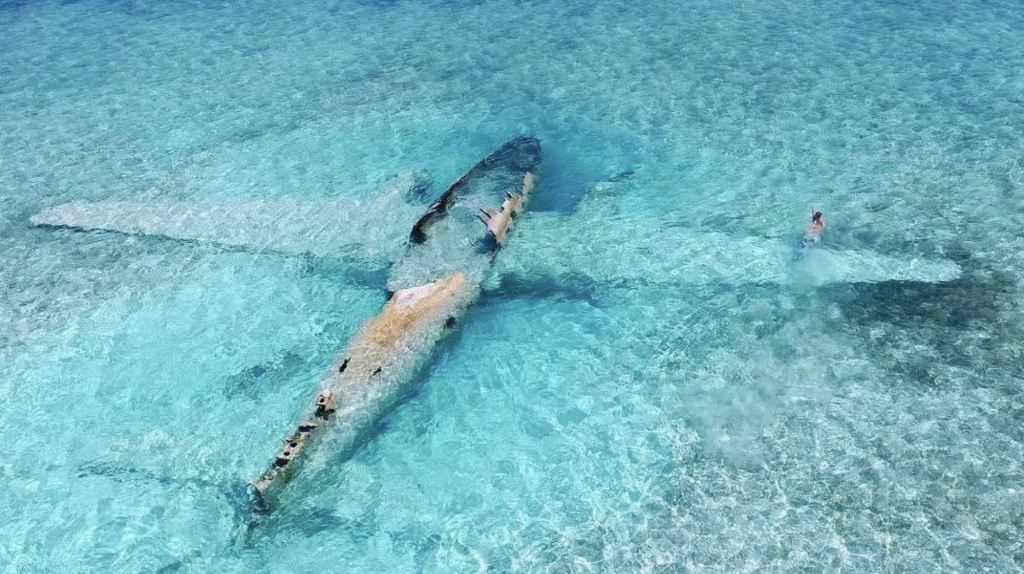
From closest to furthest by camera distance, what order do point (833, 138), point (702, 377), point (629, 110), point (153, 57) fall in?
point (702, 377) → point (833, 138) → point (629, 110) → point (153, 57)

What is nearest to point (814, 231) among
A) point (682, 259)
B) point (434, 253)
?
point (682, 259)

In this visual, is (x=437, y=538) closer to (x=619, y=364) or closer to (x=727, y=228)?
(x=619, y=364)

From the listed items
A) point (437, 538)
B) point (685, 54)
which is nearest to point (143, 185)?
point (437, 538)

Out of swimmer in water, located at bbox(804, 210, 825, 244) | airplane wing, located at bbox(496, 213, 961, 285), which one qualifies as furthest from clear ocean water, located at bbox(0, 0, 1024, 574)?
swimmer in water, located at bbox(804, 210, 825, 244)

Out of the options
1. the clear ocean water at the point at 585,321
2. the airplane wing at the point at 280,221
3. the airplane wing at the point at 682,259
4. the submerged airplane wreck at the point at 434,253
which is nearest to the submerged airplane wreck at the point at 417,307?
the submerged airplane wreck at the point at 434,253

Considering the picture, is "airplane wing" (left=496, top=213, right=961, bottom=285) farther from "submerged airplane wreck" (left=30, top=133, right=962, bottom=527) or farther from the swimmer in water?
the swimmer in water

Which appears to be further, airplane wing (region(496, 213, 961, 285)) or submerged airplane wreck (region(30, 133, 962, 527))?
airplane wing (region(496, 213, 961, 285))
